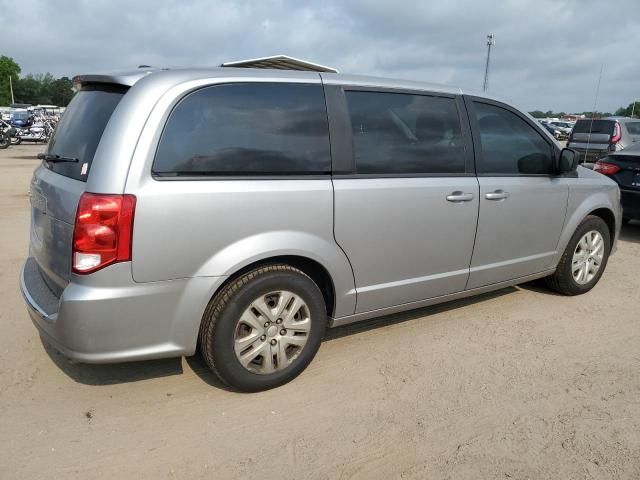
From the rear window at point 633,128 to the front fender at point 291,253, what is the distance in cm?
1244

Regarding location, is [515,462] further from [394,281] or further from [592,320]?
[592,320]

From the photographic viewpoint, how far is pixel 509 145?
153 inches

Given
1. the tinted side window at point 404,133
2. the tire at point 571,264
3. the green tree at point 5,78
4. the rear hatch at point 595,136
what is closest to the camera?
the tinted side window at point 404,133

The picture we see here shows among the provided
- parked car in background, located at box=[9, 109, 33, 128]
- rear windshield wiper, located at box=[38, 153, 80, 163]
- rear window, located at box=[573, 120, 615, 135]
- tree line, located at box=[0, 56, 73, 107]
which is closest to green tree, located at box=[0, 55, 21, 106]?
tree line, located at box=[0, 56, 73, 107]

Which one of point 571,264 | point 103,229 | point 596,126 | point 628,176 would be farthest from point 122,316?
point 596,126

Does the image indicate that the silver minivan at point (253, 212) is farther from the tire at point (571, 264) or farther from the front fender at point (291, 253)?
the tire at point (571, 264)

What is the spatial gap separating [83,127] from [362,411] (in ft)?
7.17

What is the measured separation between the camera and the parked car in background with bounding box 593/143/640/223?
682cm

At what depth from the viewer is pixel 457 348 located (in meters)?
3.58

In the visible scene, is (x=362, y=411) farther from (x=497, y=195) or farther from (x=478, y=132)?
(x=478, y=132)

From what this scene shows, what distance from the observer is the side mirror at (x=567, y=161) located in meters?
4.07

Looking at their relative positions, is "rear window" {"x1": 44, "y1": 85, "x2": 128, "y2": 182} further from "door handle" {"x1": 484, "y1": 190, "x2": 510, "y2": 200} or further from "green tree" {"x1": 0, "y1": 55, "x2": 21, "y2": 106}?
"green tree" {"x1": 0, "y1": 55, "x2": 21, "y2": 106}

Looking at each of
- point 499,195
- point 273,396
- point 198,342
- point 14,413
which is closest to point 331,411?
point 273,396

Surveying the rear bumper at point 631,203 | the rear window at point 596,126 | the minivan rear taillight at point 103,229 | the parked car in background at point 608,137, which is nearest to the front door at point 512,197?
the minivan rear taillight at point 103,229
